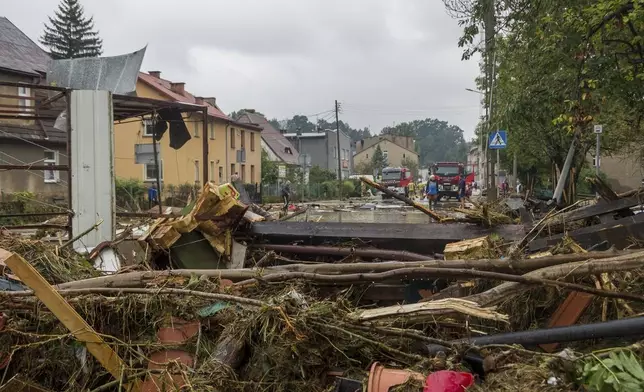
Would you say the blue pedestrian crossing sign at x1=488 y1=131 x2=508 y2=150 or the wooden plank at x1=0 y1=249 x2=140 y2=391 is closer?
the wooden plank at x1=0 y1=249 x2=140 y2=391

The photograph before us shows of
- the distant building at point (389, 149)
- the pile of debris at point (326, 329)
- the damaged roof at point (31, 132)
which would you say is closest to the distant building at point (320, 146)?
the distant building at point (389, 149)

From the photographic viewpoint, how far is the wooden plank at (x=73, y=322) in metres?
3.14

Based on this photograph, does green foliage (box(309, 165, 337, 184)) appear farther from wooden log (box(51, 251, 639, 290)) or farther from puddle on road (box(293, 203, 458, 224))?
wooden log (box(51, 251, 639, 290))

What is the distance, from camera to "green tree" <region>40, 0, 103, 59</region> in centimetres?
5719

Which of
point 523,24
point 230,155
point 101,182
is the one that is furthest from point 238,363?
point 230,155

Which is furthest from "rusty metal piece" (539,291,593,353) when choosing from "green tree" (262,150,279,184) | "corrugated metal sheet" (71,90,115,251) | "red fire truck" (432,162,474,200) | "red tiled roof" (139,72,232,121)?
"green tree" (262,150,279,184)

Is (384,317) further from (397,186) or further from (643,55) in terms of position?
(397,186)

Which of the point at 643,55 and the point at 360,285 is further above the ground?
the point at 643,55

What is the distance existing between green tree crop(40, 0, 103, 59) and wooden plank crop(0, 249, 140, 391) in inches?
2375

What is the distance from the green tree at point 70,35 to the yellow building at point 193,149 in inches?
887

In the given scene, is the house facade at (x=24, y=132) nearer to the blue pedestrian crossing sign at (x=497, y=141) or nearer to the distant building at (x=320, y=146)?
the blue pedestrian crossing sign at (x=497, y=141)

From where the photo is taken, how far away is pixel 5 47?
1019 inches

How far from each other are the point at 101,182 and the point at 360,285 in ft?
13.5

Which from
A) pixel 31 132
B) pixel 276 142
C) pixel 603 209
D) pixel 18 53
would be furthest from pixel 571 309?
pixel 276 142
